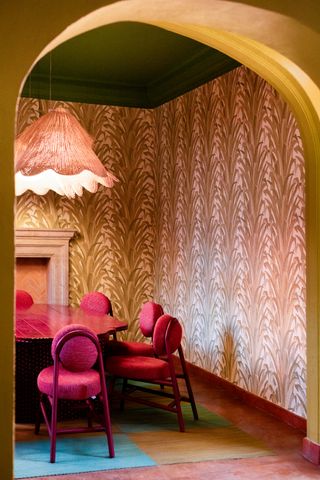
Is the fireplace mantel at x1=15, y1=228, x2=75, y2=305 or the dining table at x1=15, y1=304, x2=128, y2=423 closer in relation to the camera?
the dining table at x1=15, y1=304, x2=128, y2=423

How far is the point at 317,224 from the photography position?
4.02 m

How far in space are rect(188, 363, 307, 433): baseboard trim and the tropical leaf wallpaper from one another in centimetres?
6

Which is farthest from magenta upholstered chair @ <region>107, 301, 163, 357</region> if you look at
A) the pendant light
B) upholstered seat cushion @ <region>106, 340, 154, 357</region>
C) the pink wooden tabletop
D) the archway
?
the archway

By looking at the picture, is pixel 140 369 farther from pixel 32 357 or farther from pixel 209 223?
pixel 209 223

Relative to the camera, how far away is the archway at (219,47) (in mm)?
2781

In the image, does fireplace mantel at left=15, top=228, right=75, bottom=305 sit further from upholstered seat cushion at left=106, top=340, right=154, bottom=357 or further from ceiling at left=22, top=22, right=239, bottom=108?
upholstered seat cushion at left=106, top=340, right=154, bottom=357

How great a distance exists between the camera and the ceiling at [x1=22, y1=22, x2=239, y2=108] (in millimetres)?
6285

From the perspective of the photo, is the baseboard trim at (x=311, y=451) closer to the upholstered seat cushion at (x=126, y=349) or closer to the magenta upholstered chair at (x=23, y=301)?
the upholstered seat cushion at (x=126, y=349)

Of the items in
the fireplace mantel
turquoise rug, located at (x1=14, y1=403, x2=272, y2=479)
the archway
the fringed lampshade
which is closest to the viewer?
the archway

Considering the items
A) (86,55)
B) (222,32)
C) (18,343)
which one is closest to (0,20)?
(222,32)

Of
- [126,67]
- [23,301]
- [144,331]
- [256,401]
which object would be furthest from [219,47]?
[23,301]

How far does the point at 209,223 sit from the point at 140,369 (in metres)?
2.19

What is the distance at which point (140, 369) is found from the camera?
4875 mm

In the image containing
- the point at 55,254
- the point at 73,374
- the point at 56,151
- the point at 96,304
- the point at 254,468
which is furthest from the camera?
the point at 55,254
